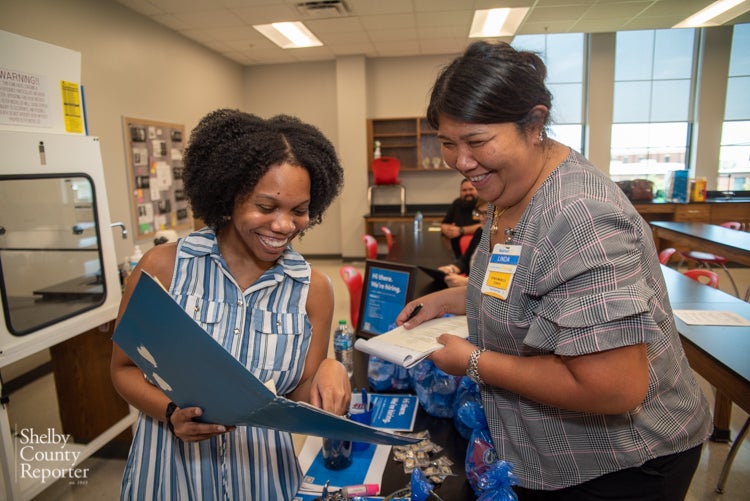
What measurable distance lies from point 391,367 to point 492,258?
83 centimetres

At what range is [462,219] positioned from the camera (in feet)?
16.0

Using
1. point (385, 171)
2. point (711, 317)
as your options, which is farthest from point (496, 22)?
point (711, 317)

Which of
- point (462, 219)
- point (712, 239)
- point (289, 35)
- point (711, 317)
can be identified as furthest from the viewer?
point (289, 35)

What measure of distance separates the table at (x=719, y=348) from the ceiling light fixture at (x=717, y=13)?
4489 millimetres

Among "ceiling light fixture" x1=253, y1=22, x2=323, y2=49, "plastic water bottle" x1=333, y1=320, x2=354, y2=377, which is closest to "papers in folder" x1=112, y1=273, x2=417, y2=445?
"plastic water bottle" x1=333, y1=320, x2=354, y2=377

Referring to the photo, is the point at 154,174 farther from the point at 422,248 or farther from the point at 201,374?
the point at 201,374

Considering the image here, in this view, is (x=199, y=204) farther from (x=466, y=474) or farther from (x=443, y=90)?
(x=466, y=474)

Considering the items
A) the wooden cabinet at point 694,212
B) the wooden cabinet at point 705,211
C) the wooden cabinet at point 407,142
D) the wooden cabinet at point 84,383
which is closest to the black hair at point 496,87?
the wooden cabinet at point 84,383

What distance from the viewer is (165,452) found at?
1.09 meters

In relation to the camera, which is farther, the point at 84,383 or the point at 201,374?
the point at 84,383

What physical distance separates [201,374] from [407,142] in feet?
23.8

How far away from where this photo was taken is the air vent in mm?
4738

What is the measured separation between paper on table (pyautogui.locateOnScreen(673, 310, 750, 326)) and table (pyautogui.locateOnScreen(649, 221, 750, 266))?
72.1 inches

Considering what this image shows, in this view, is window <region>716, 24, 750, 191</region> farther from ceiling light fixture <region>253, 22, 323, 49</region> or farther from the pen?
the pen
